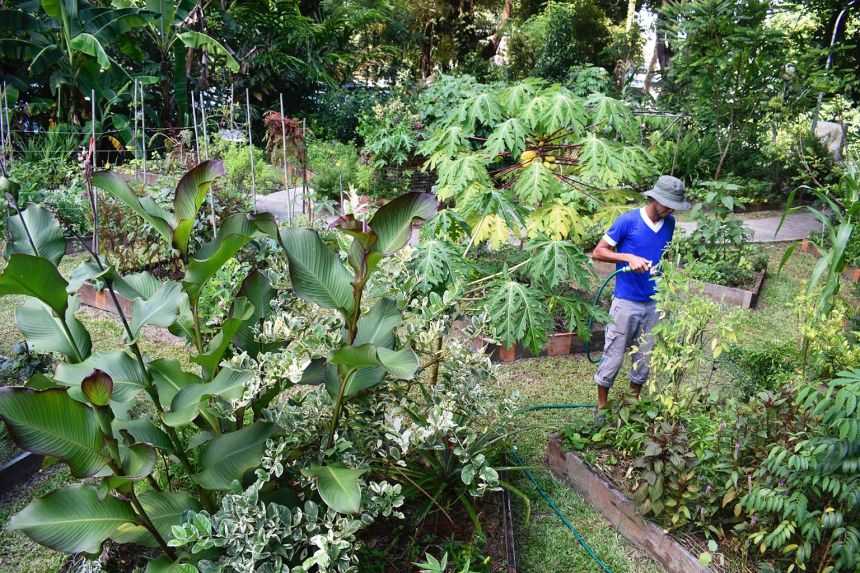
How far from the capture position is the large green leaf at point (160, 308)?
7.08 feet

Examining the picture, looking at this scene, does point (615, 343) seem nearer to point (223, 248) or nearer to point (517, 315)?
point (517, 315)

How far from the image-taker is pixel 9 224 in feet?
7.52

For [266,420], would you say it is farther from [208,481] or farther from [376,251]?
[376,251]

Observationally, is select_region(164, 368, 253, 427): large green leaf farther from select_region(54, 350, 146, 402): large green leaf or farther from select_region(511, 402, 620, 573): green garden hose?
select_region(511, 402, 620, 573): green garden hose

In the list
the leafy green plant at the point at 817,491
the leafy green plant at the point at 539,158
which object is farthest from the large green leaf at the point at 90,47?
the leafy green plant at the point at 817,491

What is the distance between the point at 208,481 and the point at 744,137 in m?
9.29

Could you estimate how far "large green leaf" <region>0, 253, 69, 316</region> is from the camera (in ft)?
5.86

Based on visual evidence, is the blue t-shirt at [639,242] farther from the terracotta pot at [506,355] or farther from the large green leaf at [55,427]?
the large green leaf at [55,427]

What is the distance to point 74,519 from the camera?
1984mm

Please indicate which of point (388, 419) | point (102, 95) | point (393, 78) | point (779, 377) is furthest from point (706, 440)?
point (393, 78)

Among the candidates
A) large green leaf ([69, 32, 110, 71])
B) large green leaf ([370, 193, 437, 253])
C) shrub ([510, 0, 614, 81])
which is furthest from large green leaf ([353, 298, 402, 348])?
shrub ([510, 0, 614, 81])

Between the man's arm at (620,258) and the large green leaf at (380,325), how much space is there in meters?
1.88

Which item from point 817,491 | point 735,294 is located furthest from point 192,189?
point 735,294

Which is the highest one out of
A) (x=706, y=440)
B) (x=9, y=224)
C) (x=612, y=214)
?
(x=9, y=224)
